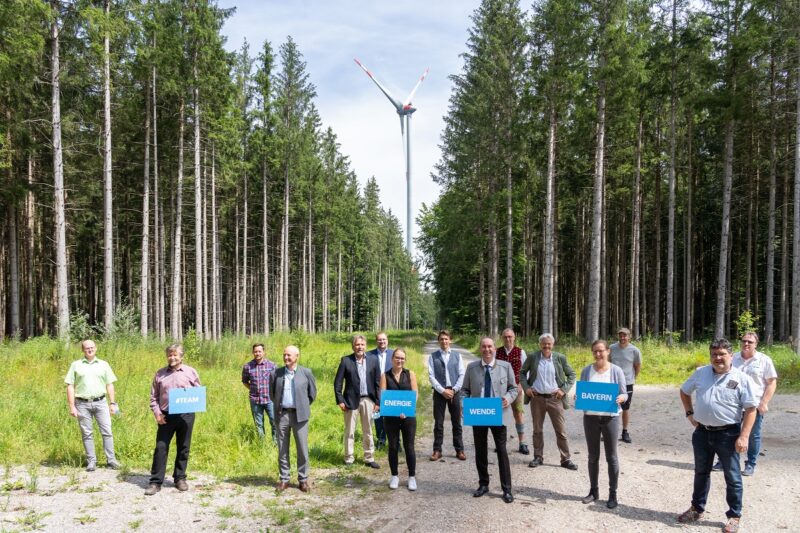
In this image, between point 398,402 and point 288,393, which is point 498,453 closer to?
point 398,402

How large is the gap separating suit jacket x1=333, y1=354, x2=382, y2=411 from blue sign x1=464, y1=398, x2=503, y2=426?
2.03m

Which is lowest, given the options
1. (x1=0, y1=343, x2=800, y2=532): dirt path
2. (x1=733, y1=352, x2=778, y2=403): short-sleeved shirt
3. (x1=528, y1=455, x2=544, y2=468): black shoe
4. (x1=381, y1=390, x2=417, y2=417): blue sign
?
(x1=528, y1=455, x2=544, y2=468): black shoe

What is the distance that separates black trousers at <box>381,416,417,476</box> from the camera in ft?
22.6

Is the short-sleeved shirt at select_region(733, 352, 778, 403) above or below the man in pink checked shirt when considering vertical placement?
above

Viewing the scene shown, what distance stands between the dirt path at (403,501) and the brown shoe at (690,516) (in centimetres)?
9

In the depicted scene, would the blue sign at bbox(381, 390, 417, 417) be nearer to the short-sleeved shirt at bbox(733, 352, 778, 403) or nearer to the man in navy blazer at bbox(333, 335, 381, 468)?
the man in navy blazer at bbox(333, 335, 381, 468)

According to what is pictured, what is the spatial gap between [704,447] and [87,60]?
18.7 m

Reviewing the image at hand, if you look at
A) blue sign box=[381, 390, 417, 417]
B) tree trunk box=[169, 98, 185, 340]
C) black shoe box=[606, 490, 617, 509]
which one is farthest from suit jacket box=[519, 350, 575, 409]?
tree trunk box=[169, 98, 185, 340]

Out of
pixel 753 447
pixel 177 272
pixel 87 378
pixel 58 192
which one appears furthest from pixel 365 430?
pixel 177 272

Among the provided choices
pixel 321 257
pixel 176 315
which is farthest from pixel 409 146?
pixel 176 315

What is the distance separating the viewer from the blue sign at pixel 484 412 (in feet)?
20.9

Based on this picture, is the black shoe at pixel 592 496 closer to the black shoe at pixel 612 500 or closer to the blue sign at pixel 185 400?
the black shoe at pixel 612 500

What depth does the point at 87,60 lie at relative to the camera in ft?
50.7

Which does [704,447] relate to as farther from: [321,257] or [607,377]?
[321,257]
